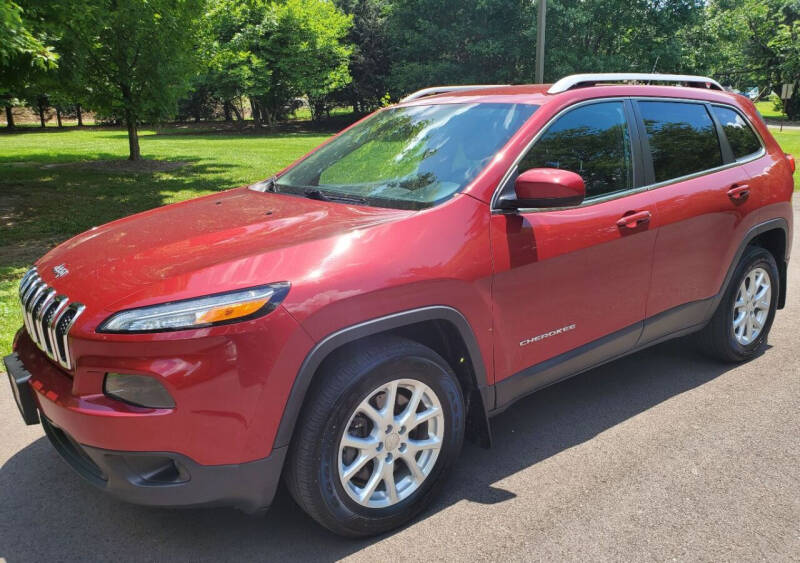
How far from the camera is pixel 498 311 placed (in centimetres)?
299

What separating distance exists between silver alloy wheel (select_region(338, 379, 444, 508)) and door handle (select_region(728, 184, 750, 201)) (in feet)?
8.44

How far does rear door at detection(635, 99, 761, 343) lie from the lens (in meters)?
3.77

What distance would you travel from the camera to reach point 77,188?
13.2 meters

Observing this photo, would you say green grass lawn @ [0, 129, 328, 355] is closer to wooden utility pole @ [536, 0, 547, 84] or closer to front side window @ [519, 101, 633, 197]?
front side window @ [519, 101, 633, 197]

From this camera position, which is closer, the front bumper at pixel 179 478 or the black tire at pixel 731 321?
the front bumper at pixel 179 478

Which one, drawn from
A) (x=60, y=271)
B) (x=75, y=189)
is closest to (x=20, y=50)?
(x=60, y=271)

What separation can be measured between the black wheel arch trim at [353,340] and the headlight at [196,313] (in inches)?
10.2

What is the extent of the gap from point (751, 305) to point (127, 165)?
16054 mm

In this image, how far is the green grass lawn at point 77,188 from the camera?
8.23 meters

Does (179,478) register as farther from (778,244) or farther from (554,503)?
(778,244)

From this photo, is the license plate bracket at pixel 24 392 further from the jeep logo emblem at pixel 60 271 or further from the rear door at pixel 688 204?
the rear door at pixel 688 204

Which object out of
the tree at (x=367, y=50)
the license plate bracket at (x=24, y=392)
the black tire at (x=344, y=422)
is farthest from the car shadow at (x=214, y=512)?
the tree at (x=367, y=50)

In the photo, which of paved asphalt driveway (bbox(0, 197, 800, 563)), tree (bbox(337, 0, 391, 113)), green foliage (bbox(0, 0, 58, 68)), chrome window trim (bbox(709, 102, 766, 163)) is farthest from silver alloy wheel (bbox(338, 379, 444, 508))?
tree (bbox(337, 0, 391, 113))

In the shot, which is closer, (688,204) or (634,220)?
(634,220)
